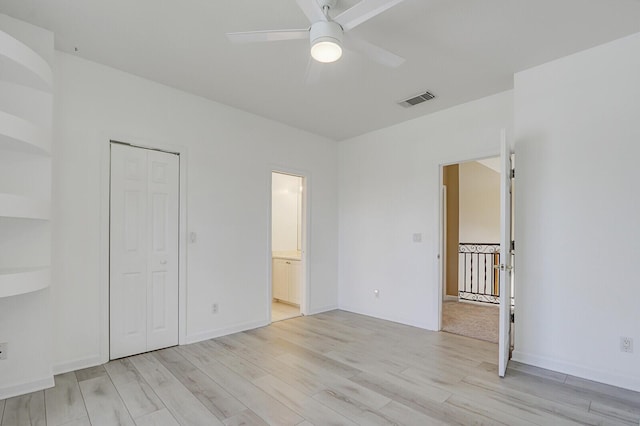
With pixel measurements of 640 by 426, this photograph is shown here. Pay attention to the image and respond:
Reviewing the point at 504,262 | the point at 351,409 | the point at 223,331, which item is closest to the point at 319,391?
the point at 351,409

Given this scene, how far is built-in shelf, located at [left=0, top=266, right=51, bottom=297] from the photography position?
2.10m

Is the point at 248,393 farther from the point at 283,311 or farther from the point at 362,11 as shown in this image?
the point at 362,11

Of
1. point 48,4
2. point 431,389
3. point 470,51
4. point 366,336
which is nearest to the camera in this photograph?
point 48,4

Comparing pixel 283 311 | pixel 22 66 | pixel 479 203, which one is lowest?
pixel 283 311

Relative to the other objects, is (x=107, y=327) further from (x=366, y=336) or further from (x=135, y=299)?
(x=366, y=336)

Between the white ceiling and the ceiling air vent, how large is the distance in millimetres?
114

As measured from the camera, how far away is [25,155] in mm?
2574

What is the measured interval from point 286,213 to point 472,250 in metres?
4.12

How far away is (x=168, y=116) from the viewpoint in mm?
3637

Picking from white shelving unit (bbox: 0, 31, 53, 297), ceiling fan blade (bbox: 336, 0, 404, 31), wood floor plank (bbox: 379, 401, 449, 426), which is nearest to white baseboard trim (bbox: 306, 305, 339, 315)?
wood floor plank (bbox: 379, 401, 449, 426)

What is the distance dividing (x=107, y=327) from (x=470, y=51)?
4202 millimetres

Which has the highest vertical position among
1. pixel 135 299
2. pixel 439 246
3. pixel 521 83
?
pixel 521 83

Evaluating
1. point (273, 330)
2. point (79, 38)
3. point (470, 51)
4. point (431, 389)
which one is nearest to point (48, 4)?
point (79, 38)

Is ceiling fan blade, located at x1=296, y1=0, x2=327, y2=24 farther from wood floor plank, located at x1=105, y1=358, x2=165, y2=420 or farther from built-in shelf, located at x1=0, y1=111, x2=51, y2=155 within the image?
wood floor plank, located at x1=105, y1=358, x2=165, y2=420
